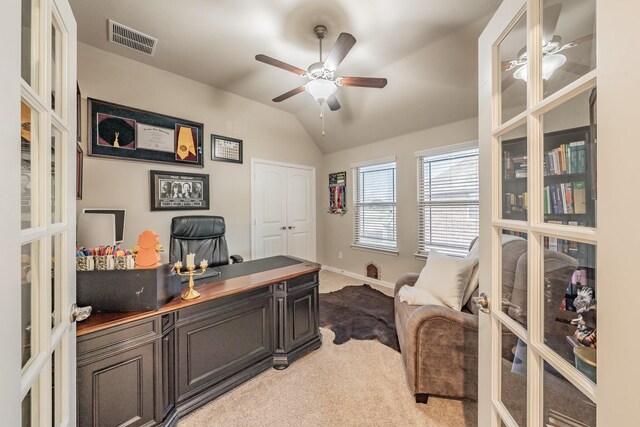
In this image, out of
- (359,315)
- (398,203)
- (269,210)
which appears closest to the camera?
(359,315)

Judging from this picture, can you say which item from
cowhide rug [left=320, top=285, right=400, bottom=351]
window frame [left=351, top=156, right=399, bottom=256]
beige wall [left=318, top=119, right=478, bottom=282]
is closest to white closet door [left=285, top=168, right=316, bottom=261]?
beige wall [left=318, top=119, right=478, bottom=282]

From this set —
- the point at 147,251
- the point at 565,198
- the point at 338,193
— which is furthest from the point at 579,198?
the point at 338,193

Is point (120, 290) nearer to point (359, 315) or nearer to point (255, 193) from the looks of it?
point (359, 315)

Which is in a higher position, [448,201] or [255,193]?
[255,193]

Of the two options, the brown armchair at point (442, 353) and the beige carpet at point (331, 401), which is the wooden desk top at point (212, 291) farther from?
the brown armchair at point (442, 353)

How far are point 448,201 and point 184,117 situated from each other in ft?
12.1

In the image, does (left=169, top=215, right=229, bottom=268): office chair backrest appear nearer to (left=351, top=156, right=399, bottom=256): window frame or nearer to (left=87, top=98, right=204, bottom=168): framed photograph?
(left=87, top=98, right=204, bottom=168): framed photograph

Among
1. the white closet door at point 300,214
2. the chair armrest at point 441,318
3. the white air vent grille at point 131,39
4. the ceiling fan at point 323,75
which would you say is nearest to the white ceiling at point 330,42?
the white air vent grille at point 131,39

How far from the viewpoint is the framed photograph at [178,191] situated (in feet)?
9.82

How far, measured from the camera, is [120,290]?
49.0 inches

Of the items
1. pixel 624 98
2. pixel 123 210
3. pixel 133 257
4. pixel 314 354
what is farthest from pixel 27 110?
pixel 123 210

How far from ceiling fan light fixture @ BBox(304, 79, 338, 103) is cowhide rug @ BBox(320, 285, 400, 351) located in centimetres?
230

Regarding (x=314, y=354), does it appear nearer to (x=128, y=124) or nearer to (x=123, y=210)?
(x=123, y=210)

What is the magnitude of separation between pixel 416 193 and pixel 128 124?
3.79 meters
